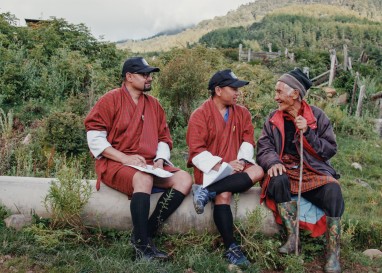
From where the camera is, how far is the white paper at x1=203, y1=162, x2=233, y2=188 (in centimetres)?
384

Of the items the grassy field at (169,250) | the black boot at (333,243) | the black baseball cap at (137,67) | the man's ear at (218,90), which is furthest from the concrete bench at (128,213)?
the black baseball cap at (137,67)

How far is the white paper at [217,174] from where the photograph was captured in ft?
12.6

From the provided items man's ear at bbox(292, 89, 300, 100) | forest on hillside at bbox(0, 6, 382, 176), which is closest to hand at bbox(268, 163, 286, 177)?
man's ear at bbox(292, 89, 300, 100)

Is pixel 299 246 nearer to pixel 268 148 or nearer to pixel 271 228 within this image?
pixel 271 228

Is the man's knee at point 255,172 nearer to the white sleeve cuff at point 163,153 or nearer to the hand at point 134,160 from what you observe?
the white sleeve cuff at point 163,153

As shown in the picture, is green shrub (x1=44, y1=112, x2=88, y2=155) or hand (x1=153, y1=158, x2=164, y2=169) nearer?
hand (x1=153, y1=158, x2=164, y2=169)

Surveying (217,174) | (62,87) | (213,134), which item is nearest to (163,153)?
(213,134)

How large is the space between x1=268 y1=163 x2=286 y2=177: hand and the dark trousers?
0.04 metres

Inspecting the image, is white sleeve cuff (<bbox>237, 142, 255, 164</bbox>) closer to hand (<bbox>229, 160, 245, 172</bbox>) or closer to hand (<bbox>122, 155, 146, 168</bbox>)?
hand (<bbox>229, 160, 245, 172</bbox>)

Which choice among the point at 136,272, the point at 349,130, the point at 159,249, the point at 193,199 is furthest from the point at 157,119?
the point at 349,130

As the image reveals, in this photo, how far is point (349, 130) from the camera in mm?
10242

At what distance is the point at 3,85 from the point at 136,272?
18.9 feet

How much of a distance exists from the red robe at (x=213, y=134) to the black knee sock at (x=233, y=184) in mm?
235

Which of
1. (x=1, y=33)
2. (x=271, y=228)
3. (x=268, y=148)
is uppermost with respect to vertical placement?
(x=1, y=33)
